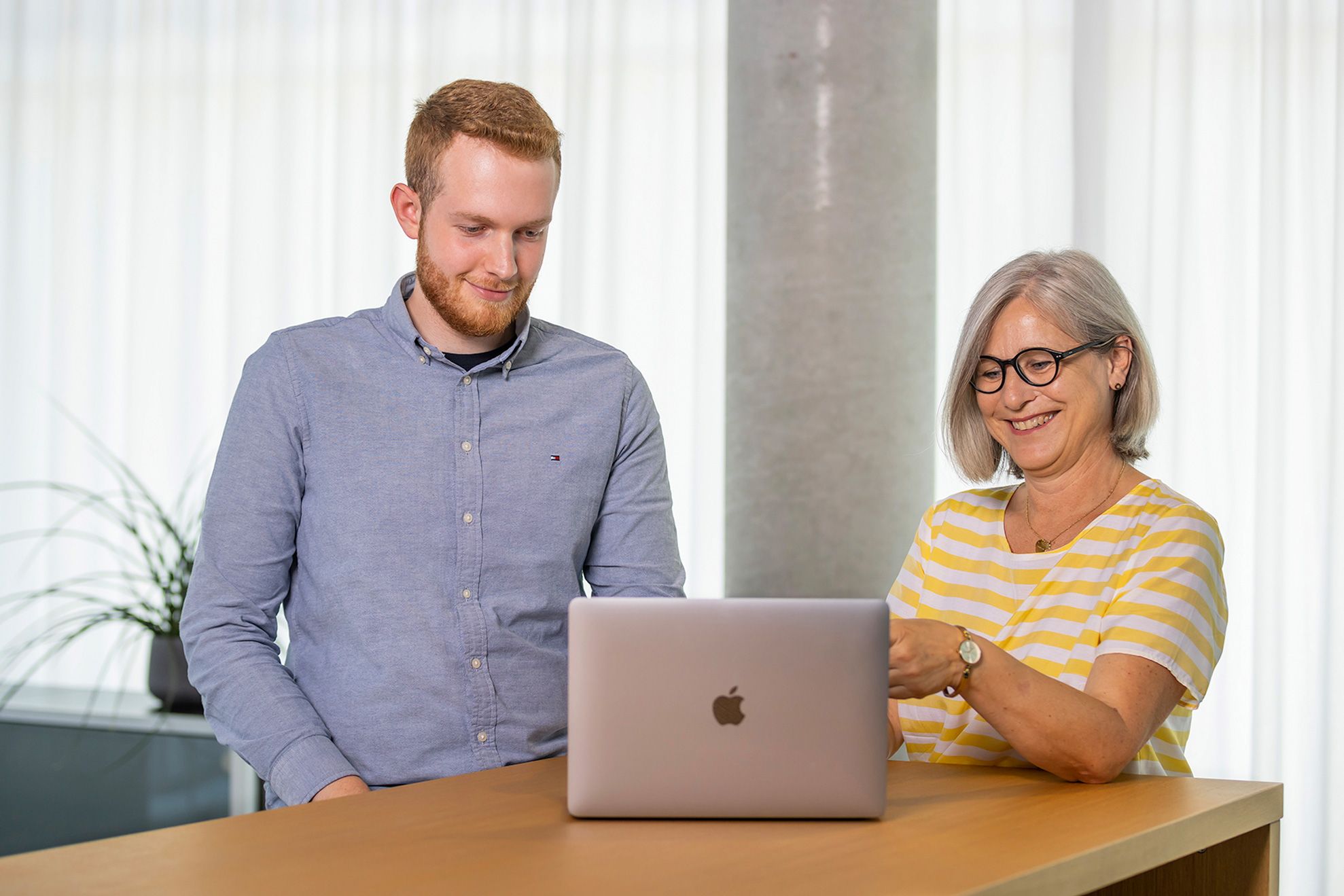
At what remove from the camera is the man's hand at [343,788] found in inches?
65.8

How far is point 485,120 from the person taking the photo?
1.82 metres

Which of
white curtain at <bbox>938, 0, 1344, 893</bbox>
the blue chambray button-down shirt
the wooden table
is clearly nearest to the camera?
the wooden table

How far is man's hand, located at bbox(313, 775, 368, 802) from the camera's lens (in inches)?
65.8

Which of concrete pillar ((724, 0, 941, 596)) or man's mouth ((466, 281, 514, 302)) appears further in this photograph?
concrete pillar ((724, 0, 941, 596))

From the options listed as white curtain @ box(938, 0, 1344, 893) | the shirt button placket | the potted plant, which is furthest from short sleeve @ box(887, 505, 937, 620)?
the potted plant

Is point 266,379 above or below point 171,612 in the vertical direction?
above

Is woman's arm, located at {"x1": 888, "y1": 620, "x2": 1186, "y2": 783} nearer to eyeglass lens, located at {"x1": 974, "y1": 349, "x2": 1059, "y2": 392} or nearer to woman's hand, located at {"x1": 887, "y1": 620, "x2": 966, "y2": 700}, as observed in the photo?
woman's hand, located at {"x1": 887, "y1": 620, "x2": 966, "y2": 700}

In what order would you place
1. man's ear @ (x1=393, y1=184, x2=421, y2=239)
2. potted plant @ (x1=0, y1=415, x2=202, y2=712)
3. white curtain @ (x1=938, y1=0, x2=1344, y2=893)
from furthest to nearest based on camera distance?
potted plant @ (x1=0, y1=415, x2=202, y2=712)
white curtain @ (x1=938, y1=0, x2=1344, y2=893)
man's ear @ (x1=393, y1=184, x2=421, y2=239)

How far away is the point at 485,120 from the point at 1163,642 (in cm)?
115

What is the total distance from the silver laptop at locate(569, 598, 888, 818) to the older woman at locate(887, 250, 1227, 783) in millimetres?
306

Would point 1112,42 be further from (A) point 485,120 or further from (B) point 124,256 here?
(B) point 124,256

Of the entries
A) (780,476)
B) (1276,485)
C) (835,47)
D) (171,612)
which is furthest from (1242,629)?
(171,612)

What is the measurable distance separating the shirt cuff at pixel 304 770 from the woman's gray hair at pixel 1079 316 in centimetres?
111

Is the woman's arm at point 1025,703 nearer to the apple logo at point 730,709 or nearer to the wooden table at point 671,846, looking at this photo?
the wooden table at point 671,846
